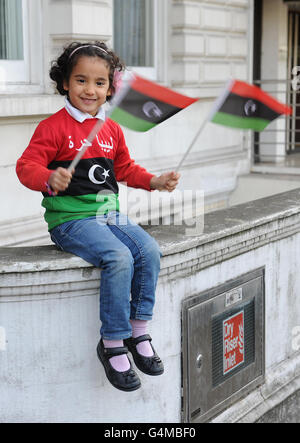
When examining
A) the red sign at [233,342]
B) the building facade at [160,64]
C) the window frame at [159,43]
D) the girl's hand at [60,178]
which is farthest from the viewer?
the window frame at [159,43]

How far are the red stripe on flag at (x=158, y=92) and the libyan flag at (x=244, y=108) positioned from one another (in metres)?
0.14

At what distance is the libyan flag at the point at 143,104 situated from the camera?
109 inches

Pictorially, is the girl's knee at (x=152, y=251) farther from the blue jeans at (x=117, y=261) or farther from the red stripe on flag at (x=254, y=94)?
the red stripe on flag at (x=254, y=94)

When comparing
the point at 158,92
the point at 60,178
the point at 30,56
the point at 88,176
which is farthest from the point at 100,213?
the point at 30,56

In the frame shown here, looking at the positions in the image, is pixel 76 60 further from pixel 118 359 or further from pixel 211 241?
pixel 118 359

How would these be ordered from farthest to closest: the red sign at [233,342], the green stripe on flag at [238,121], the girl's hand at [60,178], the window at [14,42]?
1. the window at [14,42]
2. the red sign at [233,342]
3. the green stripe on flag at [238,121]
4. the girl's hand at [60,178]

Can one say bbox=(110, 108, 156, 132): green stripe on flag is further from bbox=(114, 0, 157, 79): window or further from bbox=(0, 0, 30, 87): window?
bbox=(114, 0, 157, 79): window

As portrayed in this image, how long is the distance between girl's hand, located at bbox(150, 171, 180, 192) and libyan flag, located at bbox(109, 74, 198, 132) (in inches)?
11.4

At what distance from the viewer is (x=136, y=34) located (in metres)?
8.48

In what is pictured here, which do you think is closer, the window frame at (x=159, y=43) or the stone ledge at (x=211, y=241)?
the stone ledge at (x=211, y=241)

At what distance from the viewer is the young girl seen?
2951 millimetres

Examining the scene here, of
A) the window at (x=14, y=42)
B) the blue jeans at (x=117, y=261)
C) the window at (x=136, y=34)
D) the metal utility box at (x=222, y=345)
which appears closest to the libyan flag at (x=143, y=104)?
the blue jeans at (x=117, y=261)

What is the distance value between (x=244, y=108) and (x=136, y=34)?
18.6 feet
